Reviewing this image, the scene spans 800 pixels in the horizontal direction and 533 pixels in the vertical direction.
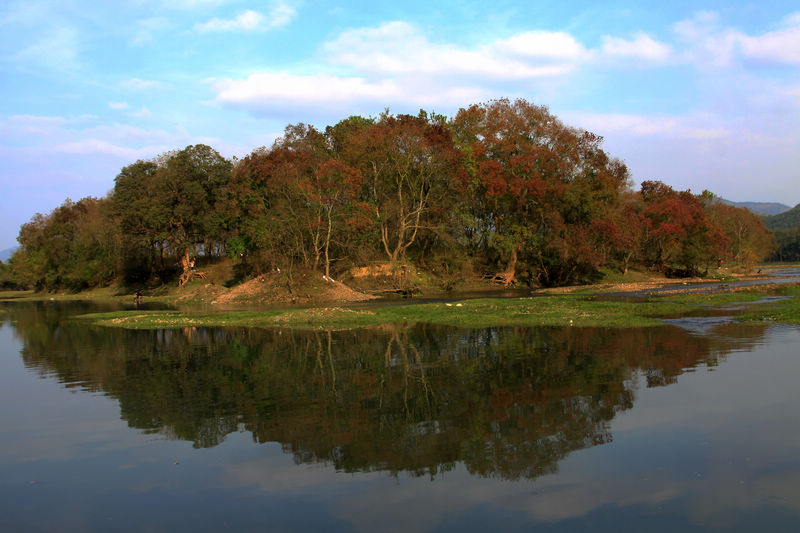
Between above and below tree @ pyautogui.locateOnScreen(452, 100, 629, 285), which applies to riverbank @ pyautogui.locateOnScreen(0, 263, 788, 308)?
below

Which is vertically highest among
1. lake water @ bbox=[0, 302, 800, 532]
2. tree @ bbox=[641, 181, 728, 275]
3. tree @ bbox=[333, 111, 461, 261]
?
tree @ bbox=[333, 111, 461, 261]

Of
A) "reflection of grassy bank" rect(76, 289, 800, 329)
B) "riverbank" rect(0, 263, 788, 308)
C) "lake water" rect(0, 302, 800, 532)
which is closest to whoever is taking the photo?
"lake water" rect(0, 302, 800, 532)

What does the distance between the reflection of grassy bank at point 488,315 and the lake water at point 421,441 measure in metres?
7.22

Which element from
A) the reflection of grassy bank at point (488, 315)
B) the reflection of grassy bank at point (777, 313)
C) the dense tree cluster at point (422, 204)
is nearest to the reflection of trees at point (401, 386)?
the reflection of grassy bank at point (488, 315)

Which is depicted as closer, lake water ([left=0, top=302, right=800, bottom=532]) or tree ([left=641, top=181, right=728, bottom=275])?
lake water ([left=0, top=302, right=800, bottom=532])

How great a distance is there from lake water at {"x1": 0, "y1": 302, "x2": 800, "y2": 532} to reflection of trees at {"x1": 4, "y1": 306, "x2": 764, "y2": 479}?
0.07 metres

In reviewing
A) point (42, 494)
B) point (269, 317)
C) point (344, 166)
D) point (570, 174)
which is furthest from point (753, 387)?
point (570, 174)

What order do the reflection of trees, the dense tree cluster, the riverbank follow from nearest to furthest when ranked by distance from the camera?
the reflection of trees, the riverbank, the dense tree cluster

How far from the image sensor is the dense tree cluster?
175ft

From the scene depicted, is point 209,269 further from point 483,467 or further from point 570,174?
point 483,467

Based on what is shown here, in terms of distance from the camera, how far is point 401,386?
569 inches

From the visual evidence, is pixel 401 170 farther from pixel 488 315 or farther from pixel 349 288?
pixel 488 315

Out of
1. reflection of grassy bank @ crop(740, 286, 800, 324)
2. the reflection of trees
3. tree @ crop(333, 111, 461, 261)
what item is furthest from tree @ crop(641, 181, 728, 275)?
the reflection of trees

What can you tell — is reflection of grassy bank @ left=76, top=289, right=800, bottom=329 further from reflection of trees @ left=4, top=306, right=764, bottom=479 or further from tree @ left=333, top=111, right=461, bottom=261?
tree @ left=333, top=111, right=461, bottom=261
